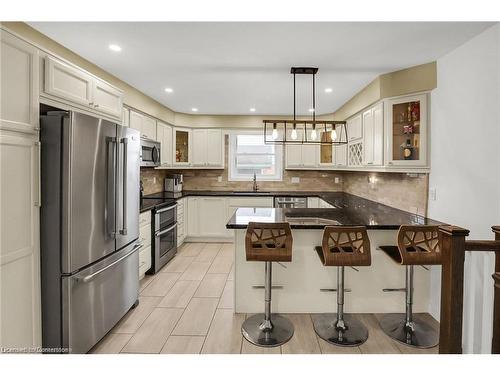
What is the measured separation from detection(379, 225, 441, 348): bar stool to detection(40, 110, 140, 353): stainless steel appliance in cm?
235

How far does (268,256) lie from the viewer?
7.80 ft

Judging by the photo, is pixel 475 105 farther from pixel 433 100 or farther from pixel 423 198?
pixel 423 198

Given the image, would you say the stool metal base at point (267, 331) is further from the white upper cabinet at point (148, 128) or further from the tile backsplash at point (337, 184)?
the white upper cabinet at point (148, 128)

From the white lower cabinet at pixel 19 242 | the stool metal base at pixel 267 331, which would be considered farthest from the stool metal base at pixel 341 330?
the white lower cabinet at pixel 19 242

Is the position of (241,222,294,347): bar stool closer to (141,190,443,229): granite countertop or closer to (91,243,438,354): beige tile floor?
(91,243,438,354): beige tile floor

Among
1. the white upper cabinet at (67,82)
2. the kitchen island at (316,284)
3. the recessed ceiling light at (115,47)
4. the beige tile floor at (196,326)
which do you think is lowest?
the beige tile floor at (196,326)

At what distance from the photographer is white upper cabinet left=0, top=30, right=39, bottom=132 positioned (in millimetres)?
1651

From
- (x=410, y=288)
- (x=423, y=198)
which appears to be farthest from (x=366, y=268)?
(x=423, y=198)

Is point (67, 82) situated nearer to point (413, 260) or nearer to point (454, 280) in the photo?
point (454, 280)

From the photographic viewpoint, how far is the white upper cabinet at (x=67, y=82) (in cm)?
199

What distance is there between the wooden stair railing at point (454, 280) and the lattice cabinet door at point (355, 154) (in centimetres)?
268

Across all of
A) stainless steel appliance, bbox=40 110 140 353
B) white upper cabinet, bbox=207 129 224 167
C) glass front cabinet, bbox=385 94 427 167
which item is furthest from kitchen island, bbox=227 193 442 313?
white upper cabinet, bbox=207 129 224 167

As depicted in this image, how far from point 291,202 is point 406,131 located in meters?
2.65
